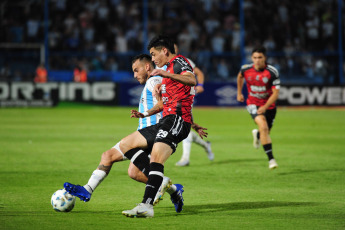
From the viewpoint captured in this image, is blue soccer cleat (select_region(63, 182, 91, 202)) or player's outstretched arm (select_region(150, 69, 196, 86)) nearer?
player's outstretched arm (select_region(150, 69, 196, 86))

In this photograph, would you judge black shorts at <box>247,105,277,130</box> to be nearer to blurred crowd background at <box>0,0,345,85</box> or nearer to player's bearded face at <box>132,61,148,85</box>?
player's bearded face at <box>132,61,148,85</box>

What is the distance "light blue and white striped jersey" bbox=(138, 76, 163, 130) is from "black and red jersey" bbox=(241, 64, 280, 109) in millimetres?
4371

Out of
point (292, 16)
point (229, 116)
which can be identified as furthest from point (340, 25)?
point (229, 116)

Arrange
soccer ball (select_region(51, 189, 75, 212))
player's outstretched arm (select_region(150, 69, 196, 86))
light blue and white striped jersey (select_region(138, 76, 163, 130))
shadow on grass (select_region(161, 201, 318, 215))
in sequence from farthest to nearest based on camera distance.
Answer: light blue and white striped jersey (select_region(138, 76, 163, 130)) → shadow on grass (select_region(161, 201, 318, 215)) → soccer ball (select_region(51, 189, 75, 212)) → player's outstretched arm (select_region(150, 69, 196, 86))

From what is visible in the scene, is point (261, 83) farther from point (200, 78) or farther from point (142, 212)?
point (142, 212)

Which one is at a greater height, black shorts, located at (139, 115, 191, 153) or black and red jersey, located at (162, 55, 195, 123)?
black and red jersey, located at (162, 55, 195, 123)

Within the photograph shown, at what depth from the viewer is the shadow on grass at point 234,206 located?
7156 millimetres

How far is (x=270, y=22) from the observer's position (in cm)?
3081

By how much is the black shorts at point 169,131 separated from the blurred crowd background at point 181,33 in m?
21.1

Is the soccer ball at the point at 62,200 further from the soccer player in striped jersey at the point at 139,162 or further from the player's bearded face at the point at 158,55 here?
the player's bearded face at the point at 158,55

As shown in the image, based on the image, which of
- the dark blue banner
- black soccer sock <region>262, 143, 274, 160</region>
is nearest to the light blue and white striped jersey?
black soccer sock <region>262, 143, 274, 160</region>

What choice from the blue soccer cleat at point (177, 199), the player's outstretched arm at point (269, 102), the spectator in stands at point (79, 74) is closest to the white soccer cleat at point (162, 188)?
the blue soccer cleat at point (177, 199)

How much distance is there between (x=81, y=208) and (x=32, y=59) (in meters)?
24.2

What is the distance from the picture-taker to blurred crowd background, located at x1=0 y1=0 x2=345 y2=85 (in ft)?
91.7
